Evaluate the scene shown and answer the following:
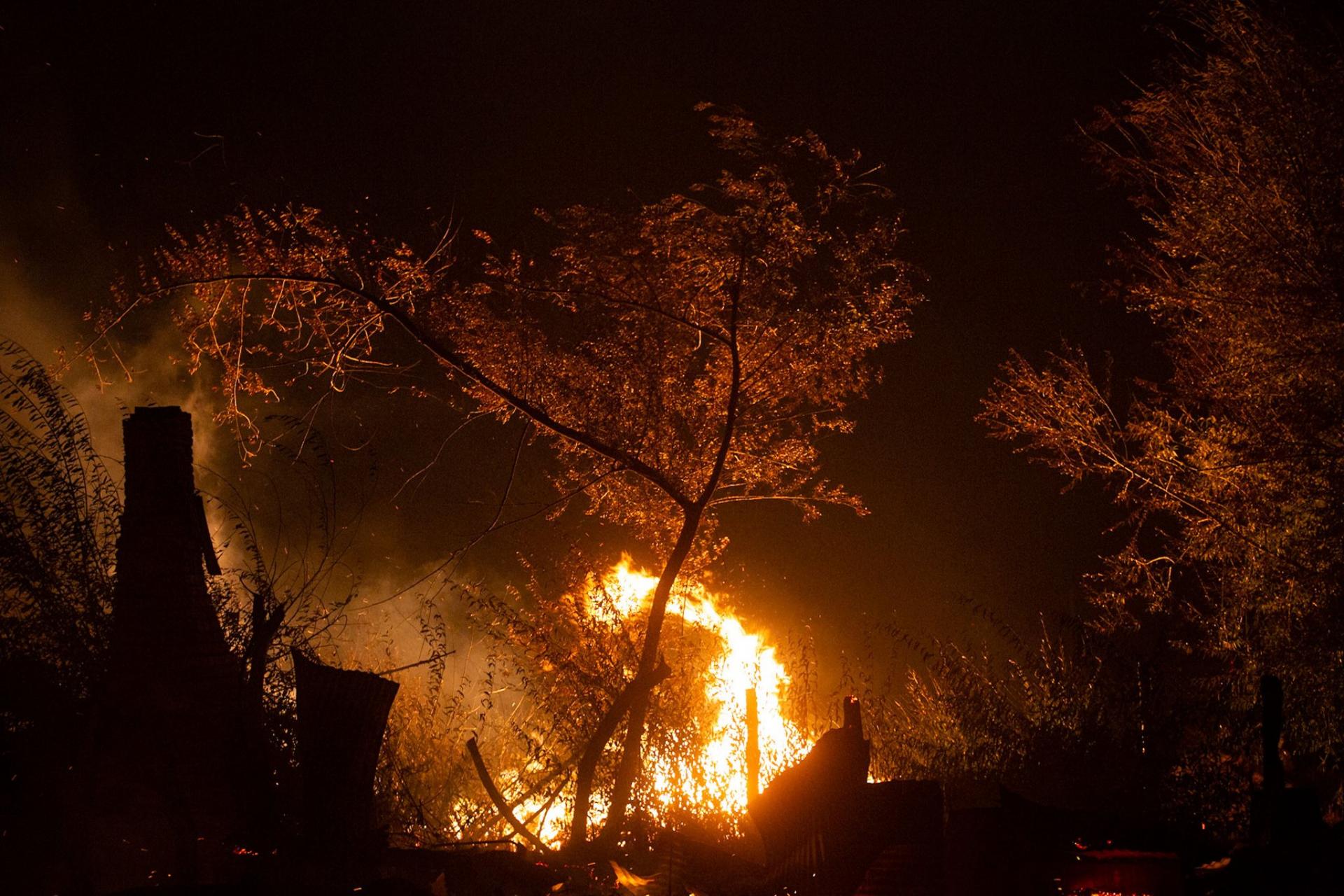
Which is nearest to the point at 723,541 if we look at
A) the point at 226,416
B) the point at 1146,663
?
the point at 1146,663

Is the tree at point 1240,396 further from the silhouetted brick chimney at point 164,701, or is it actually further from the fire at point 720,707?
the silhouetted brick chimney at point 164,701

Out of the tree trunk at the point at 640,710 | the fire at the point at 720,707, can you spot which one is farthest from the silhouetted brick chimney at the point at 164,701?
the fire at the point at 720,707

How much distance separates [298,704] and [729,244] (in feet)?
20.4

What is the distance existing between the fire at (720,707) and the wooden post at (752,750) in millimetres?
534

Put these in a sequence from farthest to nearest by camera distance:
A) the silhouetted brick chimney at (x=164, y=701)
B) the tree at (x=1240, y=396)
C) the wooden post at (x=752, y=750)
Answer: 1. the tree at (x=1240, y=396)
2. the wooden post at (x=752, y=750)
3. the silhouetted brick chimney at (x=164, y=701)

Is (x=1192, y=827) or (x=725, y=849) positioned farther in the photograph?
(x=725, y=849)

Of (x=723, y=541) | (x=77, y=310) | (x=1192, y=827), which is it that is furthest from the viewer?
(x=77, y=310)

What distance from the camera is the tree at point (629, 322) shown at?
994 cm

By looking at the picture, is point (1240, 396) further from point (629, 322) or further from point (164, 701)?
point (164, 701)

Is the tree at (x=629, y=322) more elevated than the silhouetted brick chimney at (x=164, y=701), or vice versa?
the tree at (x=629, y=322)

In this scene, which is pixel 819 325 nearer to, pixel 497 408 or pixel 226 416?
pixel 497 408

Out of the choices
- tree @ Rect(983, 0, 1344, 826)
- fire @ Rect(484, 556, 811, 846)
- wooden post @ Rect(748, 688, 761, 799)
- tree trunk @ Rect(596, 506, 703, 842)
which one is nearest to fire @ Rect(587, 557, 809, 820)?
fire @ Rect(484, 556, 811, 846)

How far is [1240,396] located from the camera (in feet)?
36.6

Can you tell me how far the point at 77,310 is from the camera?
19656mm
